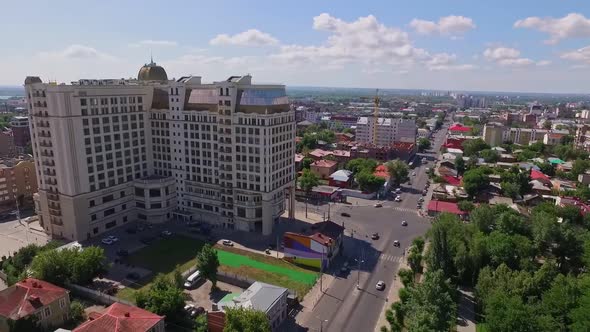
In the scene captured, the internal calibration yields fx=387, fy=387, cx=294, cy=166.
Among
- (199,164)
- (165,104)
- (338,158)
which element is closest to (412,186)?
(338,158)

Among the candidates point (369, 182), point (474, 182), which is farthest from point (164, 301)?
point (474, 182)

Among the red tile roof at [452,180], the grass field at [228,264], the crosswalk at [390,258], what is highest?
the red tile roof at [452,180]

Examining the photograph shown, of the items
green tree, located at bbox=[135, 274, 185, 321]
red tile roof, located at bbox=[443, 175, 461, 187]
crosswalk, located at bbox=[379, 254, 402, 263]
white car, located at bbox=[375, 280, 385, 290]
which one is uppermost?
green tree, located at bbox=[135, 274, 185, 321]

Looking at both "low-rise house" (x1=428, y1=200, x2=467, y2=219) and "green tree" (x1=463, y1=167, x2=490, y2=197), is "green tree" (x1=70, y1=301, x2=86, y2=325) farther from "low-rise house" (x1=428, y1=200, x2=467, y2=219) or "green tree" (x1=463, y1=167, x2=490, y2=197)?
"green tree" (x1=463, y1=167, x2=490, y2=197)

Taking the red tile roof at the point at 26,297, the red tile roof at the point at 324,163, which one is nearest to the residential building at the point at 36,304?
the red tile roof at the point at 26,297

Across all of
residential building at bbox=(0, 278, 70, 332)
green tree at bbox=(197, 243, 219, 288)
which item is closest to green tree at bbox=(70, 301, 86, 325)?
residential building at bbox=(0, 278, 70, 332)

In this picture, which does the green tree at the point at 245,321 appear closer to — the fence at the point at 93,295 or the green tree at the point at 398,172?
the fence at the point at 93,295
